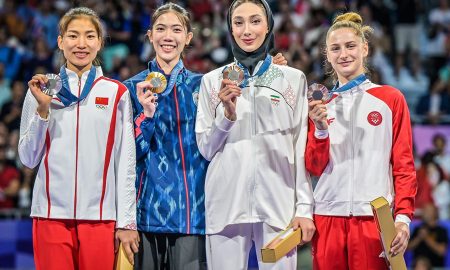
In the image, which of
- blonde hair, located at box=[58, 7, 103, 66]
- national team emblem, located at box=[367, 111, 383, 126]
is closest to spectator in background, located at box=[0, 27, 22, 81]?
blonde hair, located at box=[58, 7, 103, 66]

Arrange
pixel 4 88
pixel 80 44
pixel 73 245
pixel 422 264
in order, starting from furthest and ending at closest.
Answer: pixel 4 88
pixel 422 264
pixel 80 44
pixel 73 245

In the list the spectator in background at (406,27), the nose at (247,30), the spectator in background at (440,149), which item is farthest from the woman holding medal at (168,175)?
the spectator in background at (406,27)

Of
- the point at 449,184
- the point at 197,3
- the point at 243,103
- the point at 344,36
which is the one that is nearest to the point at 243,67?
the point at 243,103

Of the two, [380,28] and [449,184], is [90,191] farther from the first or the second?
[380,28]

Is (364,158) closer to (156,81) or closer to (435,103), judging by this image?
(156,81)

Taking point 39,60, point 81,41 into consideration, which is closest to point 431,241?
point 81,41

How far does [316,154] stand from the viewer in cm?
502

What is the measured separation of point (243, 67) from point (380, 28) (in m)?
9.56

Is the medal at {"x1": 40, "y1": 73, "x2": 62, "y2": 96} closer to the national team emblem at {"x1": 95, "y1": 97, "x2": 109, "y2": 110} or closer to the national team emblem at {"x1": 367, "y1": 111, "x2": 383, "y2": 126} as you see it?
the national team emblem at {"x1": 95, "y1": 97, "x2": 109, "y2": 110}

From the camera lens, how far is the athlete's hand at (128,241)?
4.93 meters

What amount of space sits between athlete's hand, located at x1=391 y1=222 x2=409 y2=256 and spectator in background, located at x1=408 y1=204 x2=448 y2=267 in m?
4.59

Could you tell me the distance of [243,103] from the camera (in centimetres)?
509

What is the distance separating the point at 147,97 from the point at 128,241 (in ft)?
2.80

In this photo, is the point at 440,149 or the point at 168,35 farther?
the point at 440,149
